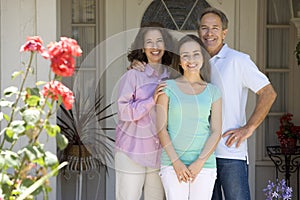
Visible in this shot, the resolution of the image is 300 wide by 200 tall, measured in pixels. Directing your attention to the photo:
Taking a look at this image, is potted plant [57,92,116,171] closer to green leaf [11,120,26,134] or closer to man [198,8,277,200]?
man [198,8,277,200]

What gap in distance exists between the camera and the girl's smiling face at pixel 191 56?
325cm

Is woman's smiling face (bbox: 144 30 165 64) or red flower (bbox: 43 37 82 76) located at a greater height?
woman's smiling face (bbox: 144 30 165 64)

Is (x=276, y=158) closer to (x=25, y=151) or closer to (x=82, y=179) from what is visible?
(x=82, y=179)

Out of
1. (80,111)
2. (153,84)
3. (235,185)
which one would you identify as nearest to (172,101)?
(153,84)

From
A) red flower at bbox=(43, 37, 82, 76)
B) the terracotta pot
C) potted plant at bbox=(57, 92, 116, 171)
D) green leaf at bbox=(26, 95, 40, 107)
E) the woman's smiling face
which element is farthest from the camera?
the terracotta pot

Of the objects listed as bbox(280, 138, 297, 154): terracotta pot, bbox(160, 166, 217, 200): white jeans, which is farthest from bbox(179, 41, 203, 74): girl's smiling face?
bbox(280, 138, 297, 154): terracotta pot

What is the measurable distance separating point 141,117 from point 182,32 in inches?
72.8

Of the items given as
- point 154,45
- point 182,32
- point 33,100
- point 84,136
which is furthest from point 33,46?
point 182,32

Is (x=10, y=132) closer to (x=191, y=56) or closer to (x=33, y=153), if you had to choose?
(x=33, y=153)

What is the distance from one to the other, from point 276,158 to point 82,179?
165 cm

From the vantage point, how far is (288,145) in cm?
→ 506

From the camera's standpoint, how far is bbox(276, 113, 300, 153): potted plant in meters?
5.05

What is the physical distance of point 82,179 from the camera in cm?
526

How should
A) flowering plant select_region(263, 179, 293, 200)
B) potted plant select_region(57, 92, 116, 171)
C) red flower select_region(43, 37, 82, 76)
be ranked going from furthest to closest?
potted plant select_region(57, 92, 116, 171)
flowering plant select_region(263, 179, 293, 200)
red flower select_region(43, 37, 82, 76)
